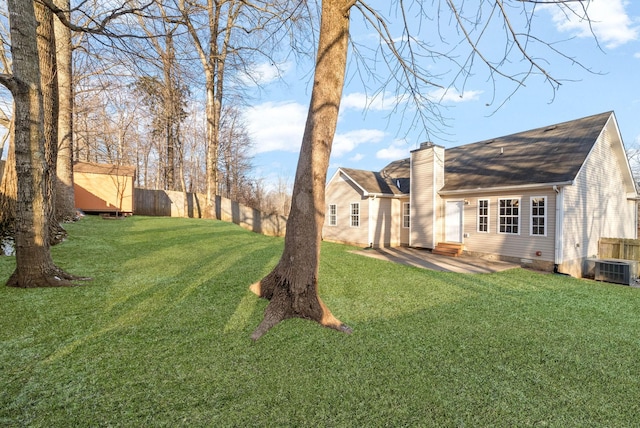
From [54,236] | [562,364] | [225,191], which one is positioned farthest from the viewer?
[225,191]

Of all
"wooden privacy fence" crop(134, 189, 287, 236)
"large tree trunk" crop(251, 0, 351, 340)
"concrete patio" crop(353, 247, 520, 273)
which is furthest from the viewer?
"wooden privacy fence" crop(134, 189, 287, 236)

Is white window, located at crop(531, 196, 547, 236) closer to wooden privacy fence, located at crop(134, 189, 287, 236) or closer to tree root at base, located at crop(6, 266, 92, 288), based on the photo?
wooden privacy fence, located at crop(134, 189, 287, 236)

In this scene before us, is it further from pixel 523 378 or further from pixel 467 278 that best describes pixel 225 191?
pixel 523 378

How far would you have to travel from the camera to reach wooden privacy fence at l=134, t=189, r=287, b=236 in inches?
626

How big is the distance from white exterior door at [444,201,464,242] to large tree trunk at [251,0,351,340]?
29.7ft

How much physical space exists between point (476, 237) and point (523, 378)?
879 centimetres

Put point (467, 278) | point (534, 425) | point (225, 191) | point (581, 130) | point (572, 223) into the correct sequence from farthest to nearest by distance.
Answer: point (225, 191)
point (581, 130)
point (572, 223)
point (467, 278)
point (534, 425)

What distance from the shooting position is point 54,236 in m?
6.17

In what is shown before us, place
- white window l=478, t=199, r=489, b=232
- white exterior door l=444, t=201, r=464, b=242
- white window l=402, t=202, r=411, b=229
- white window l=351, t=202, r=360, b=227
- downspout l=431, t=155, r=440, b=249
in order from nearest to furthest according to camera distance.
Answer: white window l=478, t=199, r=489, b=232
white exterior door l=444, t=201, r=464, b=242
downspout l=431, t=155, r=440, b=249
white window l=402, t=202, r=411, b=229
white window l=351, t=202, r=360, b=227

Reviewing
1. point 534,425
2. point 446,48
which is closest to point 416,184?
point 446,48

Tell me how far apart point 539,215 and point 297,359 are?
9395 millimetres

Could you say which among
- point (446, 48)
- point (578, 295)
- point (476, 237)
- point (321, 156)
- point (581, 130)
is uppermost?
point (581, 130)

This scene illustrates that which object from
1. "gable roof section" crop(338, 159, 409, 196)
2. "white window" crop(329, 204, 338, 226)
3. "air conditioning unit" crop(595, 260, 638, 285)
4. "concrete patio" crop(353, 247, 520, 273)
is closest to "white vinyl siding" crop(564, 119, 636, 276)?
"air conditioning unit" crop(595, 260, 638, 285)

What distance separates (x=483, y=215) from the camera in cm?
1027
